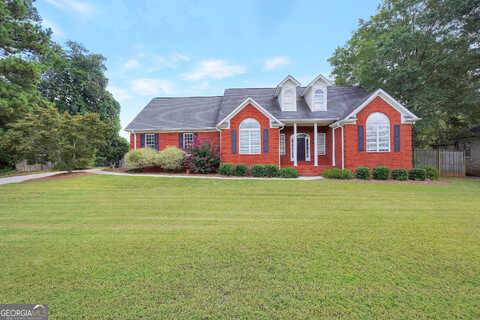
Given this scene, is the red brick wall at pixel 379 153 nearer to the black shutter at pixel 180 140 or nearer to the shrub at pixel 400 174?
the shrub at pixel 400 174

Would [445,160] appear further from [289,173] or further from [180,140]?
[180,140]

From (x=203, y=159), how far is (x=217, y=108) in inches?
270

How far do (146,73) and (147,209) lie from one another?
26777mm

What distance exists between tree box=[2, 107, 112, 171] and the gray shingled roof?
3917 millimetres

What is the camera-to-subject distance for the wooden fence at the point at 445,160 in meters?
16.4

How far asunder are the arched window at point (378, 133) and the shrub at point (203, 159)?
11.2m

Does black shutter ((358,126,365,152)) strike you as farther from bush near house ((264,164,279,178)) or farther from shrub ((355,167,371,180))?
bush near house ((264,164,279,178))

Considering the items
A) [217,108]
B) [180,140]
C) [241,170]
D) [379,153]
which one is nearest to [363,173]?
[379,153]

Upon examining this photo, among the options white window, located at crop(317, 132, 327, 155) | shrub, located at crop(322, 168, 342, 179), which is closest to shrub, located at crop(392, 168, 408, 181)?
shrub, located at crop(322, 168, 342, 179)

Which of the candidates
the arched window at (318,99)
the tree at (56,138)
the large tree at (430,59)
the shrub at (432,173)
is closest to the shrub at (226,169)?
the arched window at (318,99)

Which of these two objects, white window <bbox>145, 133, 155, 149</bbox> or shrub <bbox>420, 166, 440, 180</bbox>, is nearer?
shrub <bbox>420, 166, 440, 180</bbox>

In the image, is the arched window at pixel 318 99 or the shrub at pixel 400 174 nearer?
the shrub at pixel 400 174

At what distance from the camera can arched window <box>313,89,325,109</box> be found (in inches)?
641

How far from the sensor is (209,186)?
1022cm
